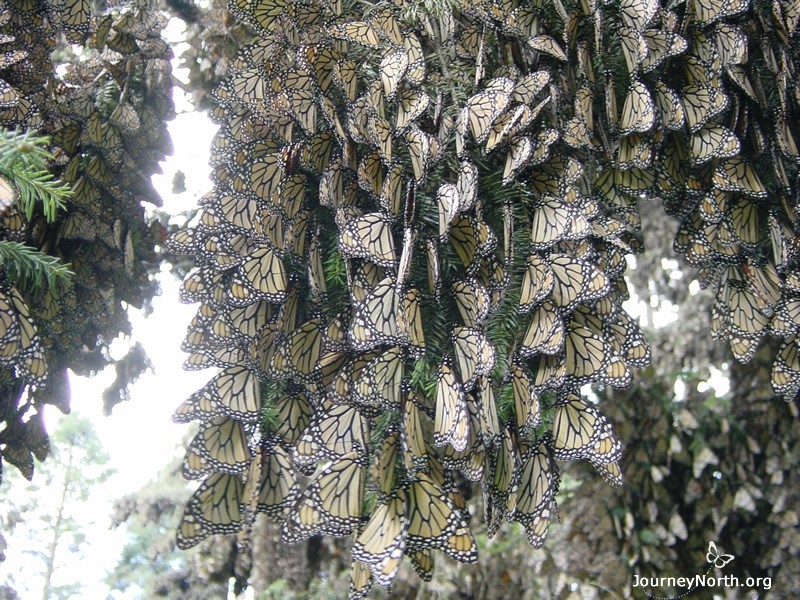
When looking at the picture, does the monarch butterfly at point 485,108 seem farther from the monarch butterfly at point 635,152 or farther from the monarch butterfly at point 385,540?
the monarch butterfly at point 385,540

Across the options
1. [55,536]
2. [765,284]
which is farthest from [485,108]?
[55,536]

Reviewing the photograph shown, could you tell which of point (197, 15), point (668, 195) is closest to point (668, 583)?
point (668, 195)

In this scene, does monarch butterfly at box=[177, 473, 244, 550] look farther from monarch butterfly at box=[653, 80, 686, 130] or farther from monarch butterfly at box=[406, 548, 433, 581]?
monarch butterfly at box=[653, 80, 686, 130]

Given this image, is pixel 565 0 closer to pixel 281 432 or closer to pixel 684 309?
pixel 281 432

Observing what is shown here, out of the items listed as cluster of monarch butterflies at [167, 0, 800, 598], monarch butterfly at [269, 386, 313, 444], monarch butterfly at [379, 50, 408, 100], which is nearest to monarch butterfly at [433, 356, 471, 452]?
cluster of monarch butterflies at [167, 0, 800, 598]

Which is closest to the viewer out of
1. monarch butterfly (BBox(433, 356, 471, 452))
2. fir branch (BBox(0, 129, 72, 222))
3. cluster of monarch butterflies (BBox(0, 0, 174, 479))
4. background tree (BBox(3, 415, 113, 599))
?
fir branch (BBox(0, 129, 72, 222))

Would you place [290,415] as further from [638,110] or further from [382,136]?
[638,110]

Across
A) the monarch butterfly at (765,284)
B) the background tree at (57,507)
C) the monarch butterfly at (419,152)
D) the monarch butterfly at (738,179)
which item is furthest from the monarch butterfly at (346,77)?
the background tree at (57,507)
